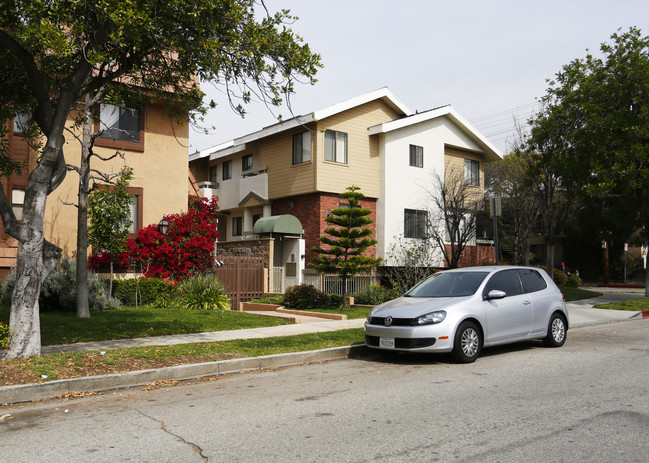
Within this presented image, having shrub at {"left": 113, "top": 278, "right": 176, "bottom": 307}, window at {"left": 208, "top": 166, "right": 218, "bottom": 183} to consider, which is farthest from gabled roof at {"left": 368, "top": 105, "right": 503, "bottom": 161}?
shrub at {"left": 113, "top": 278, "right": 176, "bottom": 307}

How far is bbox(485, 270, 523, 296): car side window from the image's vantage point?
1006cm

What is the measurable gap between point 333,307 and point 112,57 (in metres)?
10.9

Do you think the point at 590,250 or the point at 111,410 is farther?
the point at 590,250

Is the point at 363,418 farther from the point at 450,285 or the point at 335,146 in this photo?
the point at 335,146

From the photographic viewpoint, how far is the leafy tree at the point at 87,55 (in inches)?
318

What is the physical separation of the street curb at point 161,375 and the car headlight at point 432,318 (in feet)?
A: 6.15

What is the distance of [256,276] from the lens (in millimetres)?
20906

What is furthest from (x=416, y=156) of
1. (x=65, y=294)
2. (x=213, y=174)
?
(x=65, y=294)

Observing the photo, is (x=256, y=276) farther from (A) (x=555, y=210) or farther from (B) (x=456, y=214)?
(A) (x=555, y=210)

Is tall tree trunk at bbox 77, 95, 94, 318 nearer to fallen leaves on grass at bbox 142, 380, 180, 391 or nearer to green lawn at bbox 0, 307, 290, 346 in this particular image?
green lawn at bbox 0, 307, 290, 346

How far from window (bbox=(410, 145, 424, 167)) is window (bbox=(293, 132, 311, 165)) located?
5.11 m

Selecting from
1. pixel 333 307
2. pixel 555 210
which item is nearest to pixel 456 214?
pixel 555 210

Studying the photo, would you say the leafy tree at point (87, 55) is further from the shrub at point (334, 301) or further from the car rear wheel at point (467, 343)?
the shrub at point (334, 301)

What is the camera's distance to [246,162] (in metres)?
28.7
